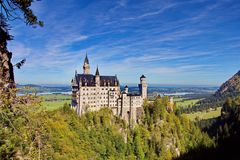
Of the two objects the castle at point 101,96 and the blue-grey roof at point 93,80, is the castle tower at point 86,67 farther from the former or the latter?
the blue-grey roof at point 93,80

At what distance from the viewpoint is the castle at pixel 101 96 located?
103250mm

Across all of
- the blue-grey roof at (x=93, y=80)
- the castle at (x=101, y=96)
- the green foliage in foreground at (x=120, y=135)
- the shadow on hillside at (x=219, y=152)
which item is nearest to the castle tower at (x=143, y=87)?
the castle at (x=101, y=96)

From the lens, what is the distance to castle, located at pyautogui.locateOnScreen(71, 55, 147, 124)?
103250mm

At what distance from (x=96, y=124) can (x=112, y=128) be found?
28.1ft

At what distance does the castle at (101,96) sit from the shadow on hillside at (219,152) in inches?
1302

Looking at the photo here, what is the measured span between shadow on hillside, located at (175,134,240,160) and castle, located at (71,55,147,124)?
109 feet

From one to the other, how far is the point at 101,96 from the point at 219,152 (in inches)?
2477

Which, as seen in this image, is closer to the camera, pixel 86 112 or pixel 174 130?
pixel 86 112

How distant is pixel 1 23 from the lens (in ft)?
48.5

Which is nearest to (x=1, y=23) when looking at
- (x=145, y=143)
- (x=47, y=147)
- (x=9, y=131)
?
(x=9, y=131)

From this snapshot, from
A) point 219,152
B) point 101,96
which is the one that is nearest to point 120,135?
point 101,96

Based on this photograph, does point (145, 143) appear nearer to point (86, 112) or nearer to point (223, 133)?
point (86, 112)

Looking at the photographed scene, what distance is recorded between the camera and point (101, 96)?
108938 mm

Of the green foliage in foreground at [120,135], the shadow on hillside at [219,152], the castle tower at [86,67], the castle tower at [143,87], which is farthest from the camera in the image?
the castle tower at [143,87]
